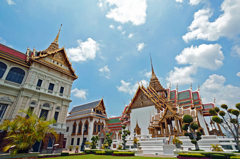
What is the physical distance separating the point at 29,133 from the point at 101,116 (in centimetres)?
2110

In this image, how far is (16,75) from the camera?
15.2m

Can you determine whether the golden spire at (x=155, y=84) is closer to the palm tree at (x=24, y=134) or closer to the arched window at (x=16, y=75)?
the palm tree at (x=24, y=134)

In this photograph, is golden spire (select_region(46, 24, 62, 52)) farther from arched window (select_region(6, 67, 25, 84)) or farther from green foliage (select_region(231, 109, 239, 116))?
green foliage (select_region(231, 109, 239, 116))

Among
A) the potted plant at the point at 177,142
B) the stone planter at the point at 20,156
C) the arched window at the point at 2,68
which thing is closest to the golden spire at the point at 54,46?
the arched window at the point at 2,68

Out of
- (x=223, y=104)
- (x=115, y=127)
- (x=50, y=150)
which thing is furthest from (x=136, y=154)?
(x=115, y=127)

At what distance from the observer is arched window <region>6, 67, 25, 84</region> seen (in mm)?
14559

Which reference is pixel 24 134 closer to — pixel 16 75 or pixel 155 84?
pixel 16 75

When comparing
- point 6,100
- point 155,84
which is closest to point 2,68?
point 6,100

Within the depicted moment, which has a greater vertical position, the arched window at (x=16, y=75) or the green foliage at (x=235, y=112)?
the arched window at (x=16, y=75)

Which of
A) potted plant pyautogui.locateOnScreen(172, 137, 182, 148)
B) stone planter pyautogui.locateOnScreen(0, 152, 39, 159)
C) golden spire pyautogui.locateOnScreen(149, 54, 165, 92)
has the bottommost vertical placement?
stone planter pyautogui.locateOnScreen(0, 152, 39, 159)

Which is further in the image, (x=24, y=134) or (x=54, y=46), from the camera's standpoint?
(x=54, y=46)

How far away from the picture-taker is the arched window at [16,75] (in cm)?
1456

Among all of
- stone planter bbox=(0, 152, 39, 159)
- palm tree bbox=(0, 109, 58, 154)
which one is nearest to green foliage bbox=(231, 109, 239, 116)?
palm tree bbox=(0, 109, 58, 154)

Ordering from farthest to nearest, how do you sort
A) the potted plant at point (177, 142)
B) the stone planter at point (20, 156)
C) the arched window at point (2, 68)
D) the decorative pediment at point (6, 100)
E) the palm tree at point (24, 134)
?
the arched window at point (2, 68) → the decorative pediment at point (6, 100) → the potted plant at point (177, 142) → the palm tree at point (24, 134) → the stone planter at point (20, 156)
